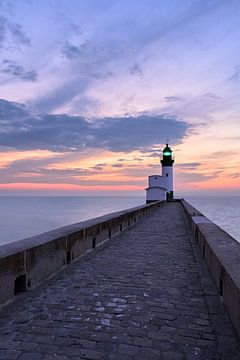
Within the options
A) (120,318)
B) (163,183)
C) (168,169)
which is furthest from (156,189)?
(120,318)

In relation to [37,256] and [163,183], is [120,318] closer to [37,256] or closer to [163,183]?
[37,256]

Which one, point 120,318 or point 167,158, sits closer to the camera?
point 120,318

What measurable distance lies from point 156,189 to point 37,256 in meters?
38.1

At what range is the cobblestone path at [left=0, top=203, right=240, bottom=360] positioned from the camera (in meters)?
2.98

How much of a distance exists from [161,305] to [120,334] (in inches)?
40.7

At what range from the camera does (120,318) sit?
3.69 m

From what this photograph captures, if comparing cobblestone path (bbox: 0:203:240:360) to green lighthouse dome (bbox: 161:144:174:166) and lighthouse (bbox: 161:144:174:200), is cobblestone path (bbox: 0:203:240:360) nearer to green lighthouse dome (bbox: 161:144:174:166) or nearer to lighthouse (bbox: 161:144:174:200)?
lighthouse (bbox: 161:144:174:200)

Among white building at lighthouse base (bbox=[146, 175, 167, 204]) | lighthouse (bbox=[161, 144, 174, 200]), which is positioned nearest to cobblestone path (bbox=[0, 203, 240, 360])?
white building at lighthouse base (bbox=[146, 175, 167, 204])

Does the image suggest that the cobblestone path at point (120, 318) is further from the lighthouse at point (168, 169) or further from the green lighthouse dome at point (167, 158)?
the green lighthouse dome at point (167, 158)

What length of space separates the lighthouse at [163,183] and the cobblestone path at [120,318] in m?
36.3

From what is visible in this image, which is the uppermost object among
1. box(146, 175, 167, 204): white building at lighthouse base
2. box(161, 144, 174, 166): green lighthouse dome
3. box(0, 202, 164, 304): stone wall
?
box(161, 144, 174, 166): green lighthouse dome

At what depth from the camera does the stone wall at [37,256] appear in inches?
160

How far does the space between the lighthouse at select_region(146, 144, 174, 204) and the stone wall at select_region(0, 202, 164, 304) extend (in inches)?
1363

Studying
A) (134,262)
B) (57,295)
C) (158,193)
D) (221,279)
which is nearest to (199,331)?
(221,279)
